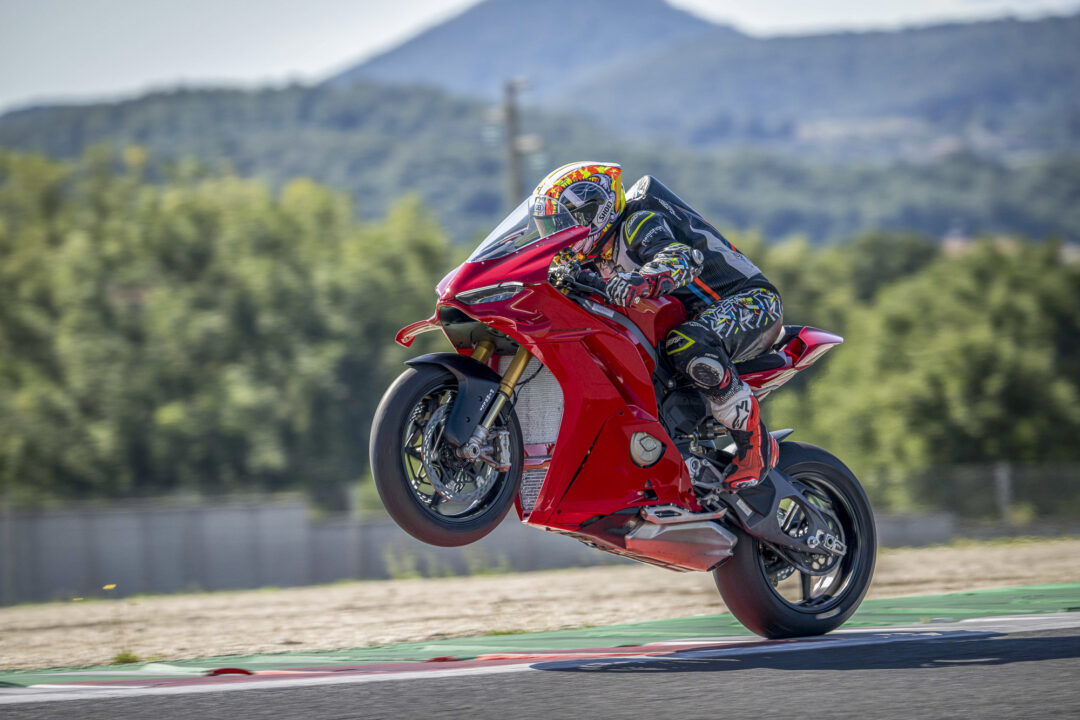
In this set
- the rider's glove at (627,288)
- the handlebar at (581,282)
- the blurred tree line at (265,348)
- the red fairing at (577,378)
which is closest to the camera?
the red fairing at (577,378)

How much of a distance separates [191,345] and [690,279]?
31039 millimetres

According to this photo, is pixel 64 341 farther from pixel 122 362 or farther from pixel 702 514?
pixel 702 514

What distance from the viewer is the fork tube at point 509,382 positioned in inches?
207

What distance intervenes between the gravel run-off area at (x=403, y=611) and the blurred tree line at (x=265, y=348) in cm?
2180

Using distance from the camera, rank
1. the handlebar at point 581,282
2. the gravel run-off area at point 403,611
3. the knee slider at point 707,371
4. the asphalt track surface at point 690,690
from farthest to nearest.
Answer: the gravel run-off area at point 403,611 → the knee slider at point 707,371 → the handlebar at point 581,282 → the asphalt track surface at point 690,690

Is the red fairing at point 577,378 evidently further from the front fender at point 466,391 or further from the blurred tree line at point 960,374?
the blurred tree line at point 960,374

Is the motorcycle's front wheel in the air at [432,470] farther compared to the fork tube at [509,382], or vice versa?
the fork tube at [509,382]

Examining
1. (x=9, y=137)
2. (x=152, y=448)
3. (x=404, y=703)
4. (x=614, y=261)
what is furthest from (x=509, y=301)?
(x=9, y=137)

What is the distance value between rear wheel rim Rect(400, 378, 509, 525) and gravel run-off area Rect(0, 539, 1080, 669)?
1.20 metres

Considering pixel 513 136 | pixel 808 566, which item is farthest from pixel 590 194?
pixel 513 136

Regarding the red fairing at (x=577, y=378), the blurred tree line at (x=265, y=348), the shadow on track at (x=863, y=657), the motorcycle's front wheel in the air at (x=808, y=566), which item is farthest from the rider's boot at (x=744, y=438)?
the blurred tree line at (x=265, y=348)

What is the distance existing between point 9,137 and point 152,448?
186 metres

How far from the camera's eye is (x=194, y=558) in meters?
20.5

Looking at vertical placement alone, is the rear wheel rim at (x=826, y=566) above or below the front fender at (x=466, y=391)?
below
